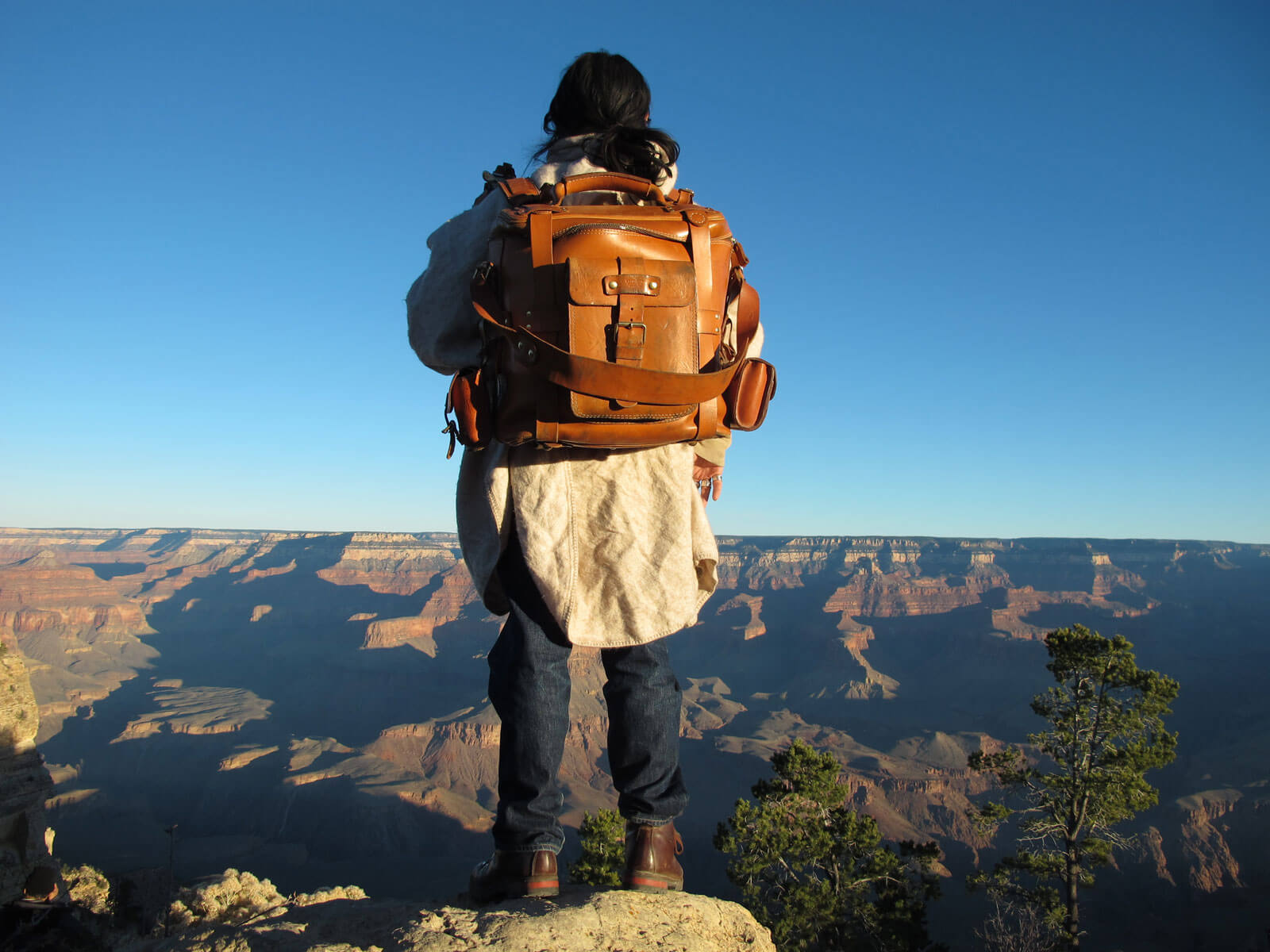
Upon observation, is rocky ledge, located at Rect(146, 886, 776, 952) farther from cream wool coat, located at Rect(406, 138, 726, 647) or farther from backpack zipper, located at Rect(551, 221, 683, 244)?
backpack zipper, located at Rect(551, 221, 683, 244)

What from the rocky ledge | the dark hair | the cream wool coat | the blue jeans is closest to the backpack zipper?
the cream wool coat

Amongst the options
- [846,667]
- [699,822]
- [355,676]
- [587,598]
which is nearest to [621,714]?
[587,598]

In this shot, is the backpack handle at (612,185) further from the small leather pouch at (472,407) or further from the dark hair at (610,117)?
the small leather pouch at (472,407)

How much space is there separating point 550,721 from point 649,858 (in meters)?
0.62

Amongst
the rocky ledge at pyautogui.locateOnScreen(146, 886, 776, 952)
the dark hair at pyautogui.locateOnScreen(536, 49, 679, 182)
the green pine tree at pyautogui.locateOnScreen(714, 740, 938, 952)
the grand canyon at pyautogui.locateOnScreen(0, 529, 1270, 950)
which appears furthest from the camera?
the grand canyon at pyautogui.locateOnScreen(0, 529, 1270, 950)

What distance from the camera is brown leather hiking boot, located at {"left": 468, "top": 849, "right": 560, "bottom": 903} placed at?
7.48 ft

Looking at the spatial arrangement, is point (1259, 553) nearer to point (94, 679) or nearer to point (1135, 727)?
point (1135, 727)

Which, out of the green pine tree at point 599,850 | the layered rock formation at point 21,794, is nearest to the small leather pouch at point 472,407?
the layered rock formation at point 21,794

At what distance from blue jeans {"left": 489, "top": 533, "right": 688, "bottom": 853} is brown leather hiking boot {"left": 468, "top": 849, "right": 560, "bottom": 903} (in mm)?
40

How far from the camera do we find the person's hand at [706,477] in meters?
2.56

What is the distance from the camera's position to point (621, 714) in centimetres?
235

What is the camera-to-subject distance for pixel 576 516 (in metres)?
2.21

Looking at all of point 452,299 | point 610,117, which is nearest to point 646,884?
point 452,299

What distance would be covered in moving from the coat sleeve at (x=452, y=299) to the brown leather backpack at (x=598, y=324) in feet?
0.53
